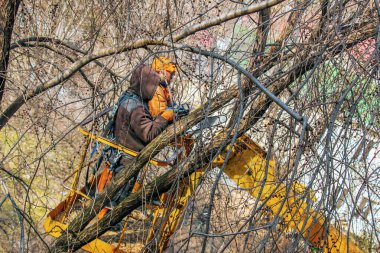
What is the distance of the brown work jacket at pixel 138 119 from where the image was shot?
6195 mm

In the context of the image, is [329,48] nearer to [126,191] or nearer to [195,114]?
[195,114]

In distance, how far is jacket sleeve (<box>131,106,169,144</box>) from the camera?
20.4 ft

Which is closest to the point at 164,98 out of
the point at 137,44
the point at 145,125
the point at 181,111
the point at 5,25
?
the point at 145,125

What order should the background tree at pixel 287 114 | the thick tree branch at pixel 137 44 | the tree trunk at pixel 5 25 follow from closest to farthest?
1. the background tree at pixel 287 114
2. the thick tree branch at pixel 137 44
3. the tree trunk at pixel 5 25

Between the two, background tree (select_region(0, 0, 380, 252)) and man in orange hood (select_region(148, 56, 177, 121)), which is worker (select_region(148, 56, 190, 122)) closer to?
man in orange hood (select_region(148, 56, 177, 121))

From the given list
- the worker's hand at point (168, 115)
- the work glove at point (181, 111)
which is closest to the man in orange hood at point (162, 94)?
the worker's hand at point (168, 115)

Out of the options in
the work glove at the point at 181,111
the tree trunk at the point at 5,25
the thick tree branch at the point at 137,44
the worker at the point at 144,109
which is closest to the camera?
the thick tree branch at the point at 137,44

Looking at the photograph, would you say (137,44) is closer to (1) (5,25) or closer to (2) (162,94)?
(2) (162,94)

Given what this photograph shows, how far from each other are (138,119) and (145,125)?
3.5 inches

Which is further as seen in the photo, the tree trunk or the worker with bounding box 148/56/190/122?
the tree trunk

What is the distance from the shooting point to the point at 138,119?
6.32 meters

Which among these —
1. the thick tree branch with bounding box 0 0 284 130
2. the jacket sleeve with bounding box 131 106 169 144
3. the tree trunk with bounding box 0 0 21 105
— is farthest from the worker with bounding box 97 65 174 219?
the tree trunk with bounding box 0 0 21 105

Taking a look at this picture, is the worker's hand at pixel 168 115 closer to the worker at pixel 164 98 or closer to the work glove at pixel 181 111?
the worker at pixel 164 98

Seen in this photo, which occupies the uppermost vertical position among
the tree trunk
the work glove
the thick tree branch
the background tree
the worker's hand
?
the tree trunk
